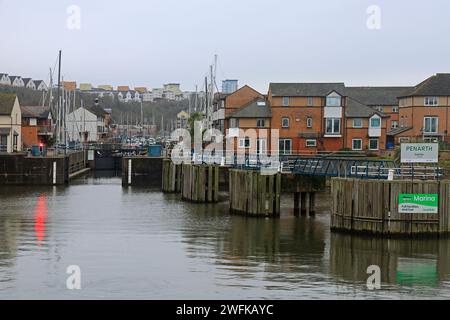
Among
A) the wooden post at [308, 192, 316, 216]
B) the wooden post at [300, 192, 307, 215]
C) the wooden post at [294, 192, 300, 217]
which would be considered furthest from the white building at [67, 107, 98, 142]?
the wooden post at [308, 192, 316, 216]

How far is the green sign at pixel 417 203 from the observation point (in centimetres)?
3316

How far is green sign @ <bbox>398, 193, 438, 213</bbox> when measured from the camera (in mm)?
33156

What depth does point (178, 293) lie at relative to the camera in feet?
77.7

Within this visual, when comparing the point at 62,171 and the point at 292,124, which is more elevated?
the point at 292,124

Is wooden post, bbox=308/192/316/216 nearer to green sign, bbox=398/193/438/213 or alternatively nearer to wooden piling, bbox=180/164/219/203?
wooden piling, bbox=180/164/219/203

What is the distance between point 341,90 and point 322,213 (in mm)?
30873

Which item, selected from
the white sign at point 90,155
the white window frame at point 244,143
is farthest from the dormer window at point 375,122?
the white sign at point 90,155

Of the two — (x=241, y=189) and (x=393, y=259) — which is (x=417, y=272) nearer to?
(x=393, y=259)

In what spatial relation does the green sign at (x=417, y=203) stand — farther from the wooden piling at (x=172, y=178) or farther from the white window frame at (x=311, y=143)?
the white window frame at (x=311, y=143)

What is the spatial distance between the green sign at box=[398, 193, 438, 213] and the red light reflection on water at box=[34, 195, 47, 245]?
1676cm

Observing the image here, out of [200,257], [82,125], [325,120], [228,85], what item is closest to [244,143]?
[325,120]

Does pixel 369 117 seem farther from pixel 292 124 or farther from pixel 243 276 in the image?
pixel 243 276

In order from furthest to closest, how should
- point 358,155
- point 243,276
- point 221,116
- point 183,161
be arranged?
point 221,116
point 358,155
point 183,161
point 243,276

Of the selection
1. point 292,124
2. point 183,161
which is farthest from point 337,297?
point 292,124
